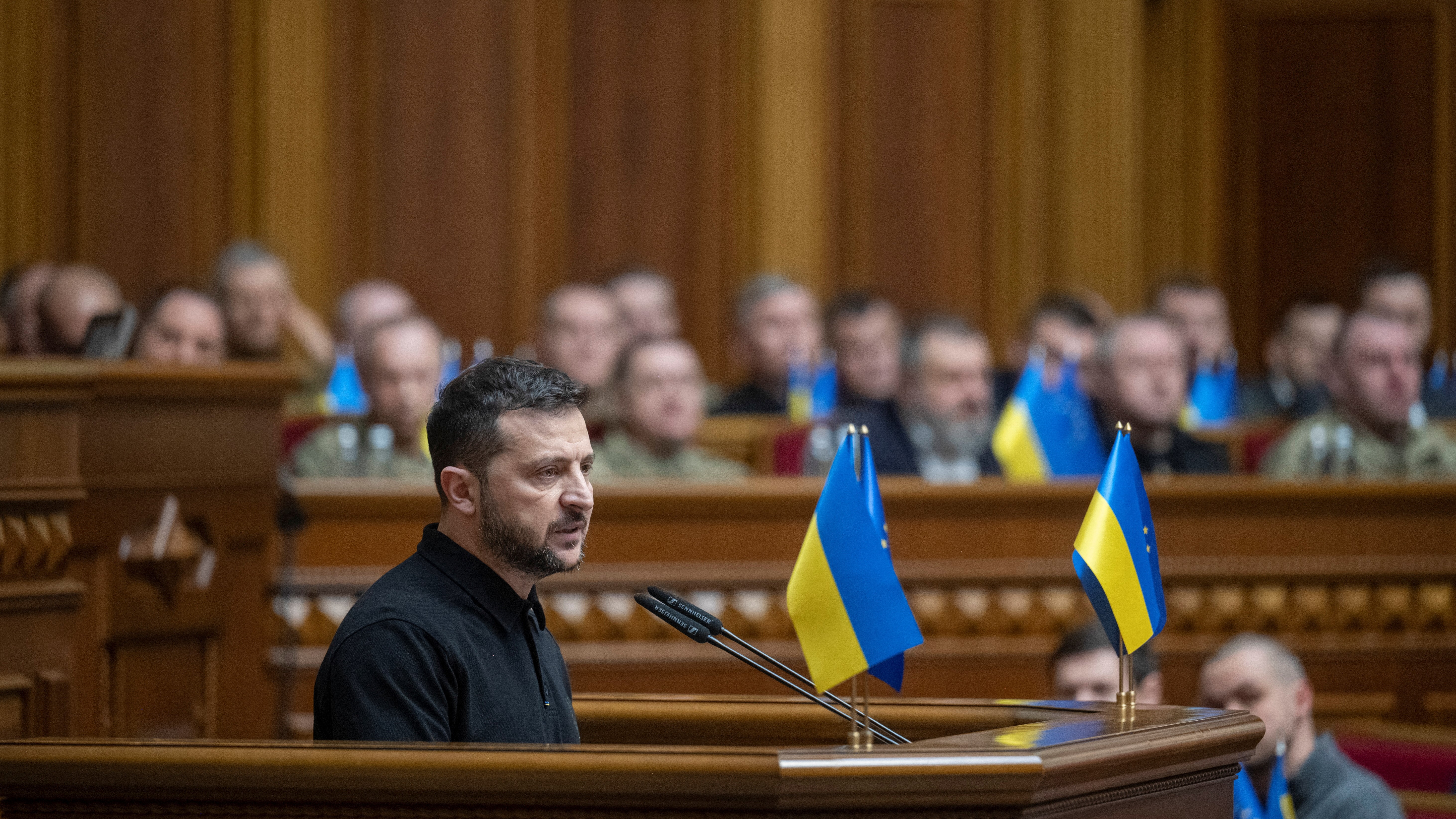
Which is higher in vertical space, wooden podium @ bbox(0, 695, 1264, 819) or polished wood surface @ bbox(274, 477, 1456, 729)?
wooden podium @ bbox(0, 695, 1264, 819)

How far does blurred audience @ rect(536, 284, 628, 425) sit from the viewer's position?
20.2ft

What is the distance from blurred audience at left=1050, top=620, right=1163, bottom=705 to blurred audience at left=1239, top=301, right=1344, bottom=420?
3720mm

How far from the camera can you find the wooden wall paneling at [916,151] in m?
8.91

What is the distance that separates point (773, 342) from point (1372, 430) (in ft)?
6.89

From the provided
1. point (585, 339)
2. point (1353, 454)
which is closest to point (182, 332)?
point (585, 339)

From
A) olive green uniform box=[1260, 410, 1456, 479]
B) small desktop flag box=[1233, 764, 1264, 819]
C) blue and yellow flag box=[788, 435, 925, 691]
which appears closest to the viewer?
blue and yellow flag box=[788, 435, 925, 691]

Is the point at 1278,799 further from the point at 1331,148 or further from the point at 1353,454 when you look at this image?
the point at 1331,148

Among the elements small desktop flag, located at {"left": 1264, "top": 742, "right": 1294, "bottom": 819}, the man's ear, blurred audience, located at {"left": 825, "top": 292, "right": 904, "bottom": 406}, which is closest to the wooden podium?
the man's ear

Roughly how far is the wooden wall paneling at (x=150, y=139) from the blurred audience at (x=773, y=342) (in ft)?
9.12

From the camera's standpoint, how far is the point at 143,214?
8.23 meters

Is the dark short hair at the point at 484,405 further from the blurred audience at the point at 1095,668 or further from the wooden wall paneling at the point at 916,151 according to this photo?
the wooden wall paneling at the point at 916,151

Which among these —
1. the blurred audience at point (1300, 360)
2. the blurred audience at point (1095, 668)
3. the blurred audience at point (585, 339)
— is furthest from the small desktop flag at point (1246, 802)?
the blurred audience at point (1300, 360)

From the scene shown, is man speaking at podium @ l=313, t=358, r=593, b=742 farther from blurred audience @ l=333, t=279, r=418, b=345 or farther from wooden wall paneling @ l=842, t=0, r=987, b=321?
wooden wall paneling @ l=842, t=0, r=987, b=321

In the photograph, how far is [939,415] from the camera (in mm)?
5871
